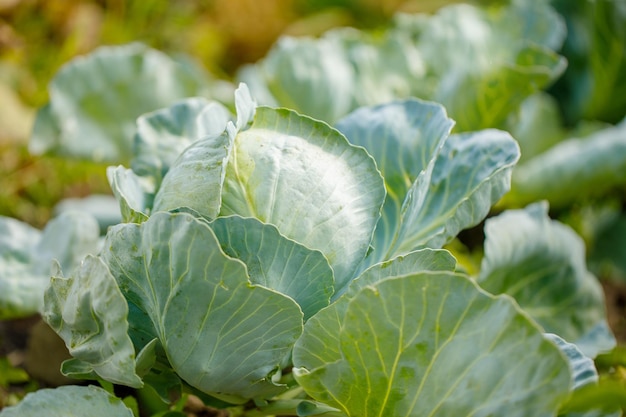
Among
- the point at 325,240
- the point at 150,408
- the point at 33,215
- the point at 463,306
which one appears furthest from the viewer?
the point at 33,215

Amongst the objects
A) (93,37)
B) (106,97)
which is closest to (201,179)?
(106,97)

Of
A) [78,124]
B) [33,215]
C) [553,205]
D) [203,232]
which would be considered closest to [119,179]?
[203,232]

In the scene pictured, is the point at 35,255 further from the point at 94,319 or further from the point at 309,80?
the point at 309,80

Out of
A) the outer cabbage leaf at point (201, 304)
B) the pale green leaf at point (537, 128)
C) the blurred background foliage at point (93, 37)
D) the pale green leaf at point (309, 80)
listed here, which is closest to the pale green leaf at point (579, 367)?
the outer cabbage leaf at point (201, 304)

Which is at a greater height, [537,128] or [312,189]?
[312,189]

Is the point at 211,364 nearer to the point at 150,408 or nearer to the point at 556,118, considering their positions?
the point at 150,408

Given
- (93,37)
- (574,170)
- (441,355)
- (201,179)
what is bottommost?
(574,170)

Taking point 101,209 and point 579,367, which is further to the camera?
point 101,209
